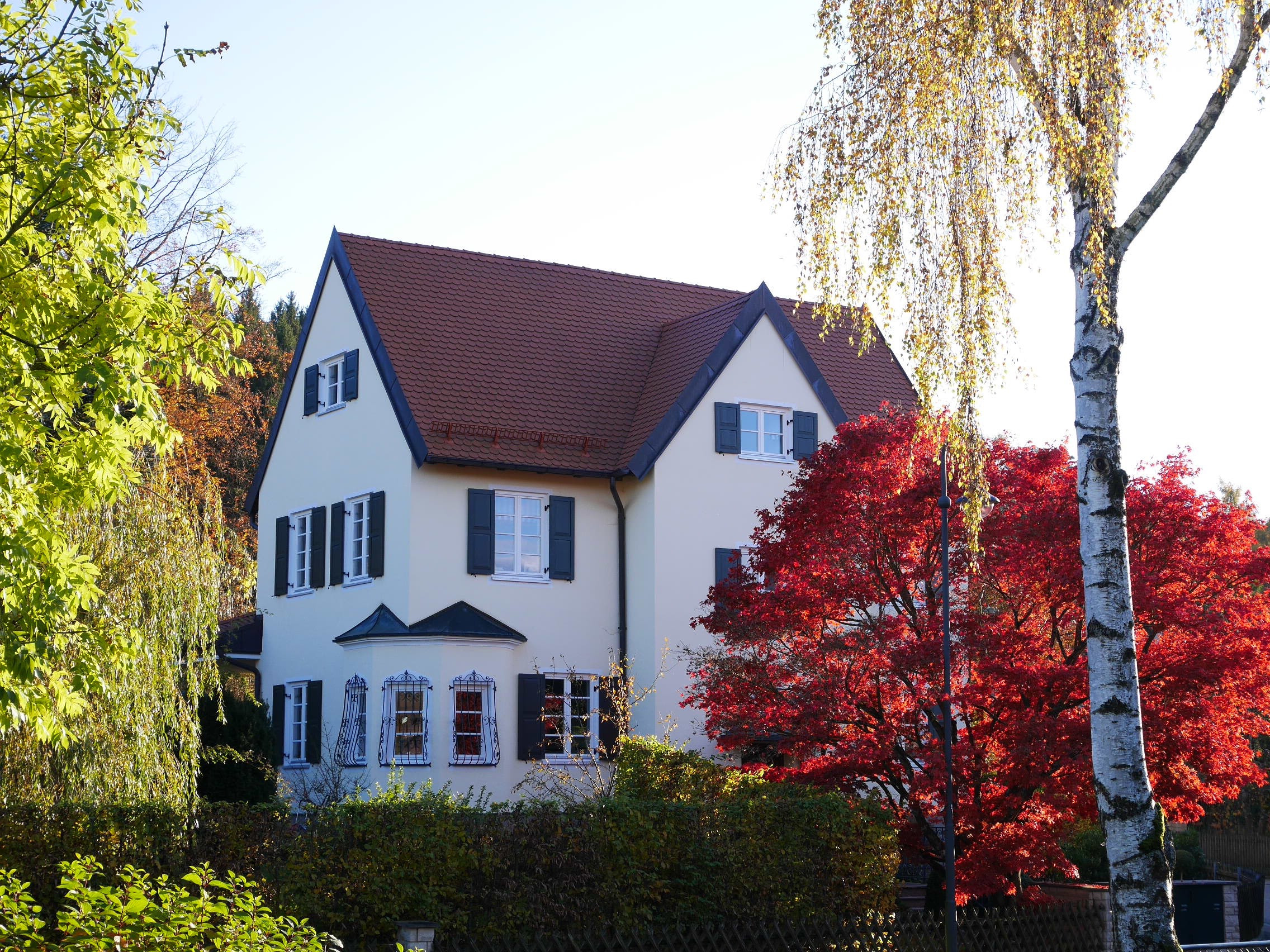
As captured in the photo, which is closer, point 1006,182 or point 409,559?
point 1006,182

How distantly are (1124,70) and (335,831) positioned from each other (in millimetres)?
9127

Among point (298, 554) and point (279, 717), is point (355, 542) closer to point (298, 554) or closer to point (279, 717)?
point (298, 554)

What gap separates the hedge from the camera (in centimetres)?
1167

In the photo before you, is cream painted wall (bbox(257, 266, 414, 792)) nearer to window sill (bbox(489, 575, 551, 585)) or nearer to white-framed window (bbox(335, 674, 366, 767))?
white-framed window (bbox(335, 674, 366, 767))

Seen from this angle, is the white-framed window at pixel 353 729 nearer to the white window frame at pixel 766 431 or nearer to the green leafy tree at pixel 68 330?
the white window frame at pixel 766 431

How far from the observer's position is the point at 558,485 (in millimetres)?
25719

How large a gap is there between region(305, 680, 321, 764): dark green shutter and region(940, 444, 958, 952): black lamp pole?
13437mm

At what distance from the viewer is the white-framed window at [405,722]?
23.7 metres

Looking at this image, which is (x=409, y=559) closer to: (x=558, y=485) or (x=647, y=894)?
(x=558, y=485)

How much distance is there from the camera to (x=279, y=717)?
2795cm

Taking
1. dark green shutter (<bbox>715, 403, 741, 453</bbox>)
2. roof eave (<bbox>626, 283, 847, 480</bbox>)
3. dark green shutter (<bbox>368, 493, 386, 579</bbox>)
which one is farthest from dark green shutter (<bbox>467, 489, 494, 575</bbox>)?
dark green shutter (<bbox>715, 403, 741, 453</bbox>)

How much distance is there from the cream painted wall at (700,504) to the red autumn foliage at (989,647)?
6.71 meters

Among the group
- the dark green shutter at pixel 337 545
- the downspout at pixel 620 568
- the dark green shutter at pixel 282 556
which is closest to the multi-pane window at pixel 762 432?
the downspout at pixel 620 568

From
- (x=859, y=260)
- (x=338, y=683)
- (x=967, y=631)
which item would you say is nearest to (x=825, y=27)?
(x=859, y=260)
